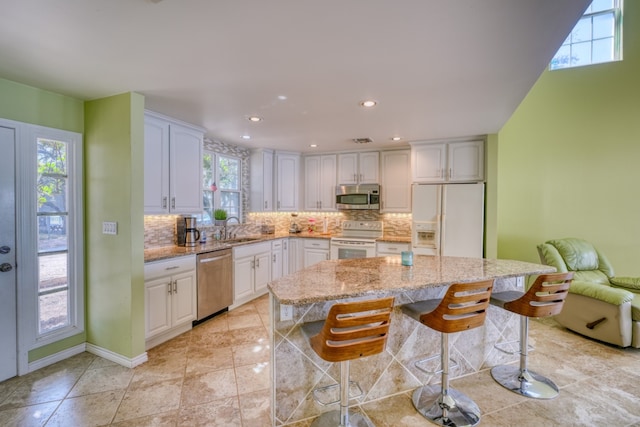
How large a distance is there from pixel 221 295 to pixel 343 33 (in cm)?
327

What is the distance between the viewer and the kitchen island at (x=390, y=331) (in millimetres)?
1817

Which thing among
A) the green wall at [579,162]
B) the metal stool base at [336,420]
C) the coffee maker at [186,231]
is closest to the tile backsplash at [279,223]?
the coffee maker at [186,231]

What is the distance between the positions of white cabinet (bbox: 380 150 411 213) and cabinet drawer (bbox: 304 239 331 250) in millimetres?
1098

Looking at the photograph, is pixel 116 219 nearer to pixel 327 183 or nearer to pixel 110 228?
pixel 110 228

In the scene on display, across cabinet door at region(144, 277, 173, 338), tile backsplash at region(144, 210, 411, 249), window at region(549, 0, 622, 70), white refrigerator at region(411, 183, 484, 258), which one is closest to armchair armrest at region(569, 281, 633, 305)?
white refrigerator at region(411, 183, 484, 258)

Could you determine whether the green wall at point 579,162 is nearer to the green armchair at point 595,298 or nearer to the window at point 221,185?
the green armchair at point 595,298

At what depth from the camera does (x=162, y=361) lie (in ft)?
8.68

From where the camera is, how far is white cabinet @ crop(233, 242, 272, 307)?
3943 millimetres

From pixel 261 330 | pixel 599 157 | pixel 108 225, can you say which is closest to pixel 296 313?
pixel 261 330

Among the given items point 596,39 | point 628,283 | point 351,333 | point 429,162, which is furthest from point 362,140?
point 596,39

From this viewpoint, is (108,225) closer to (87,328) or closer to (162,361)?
(87,328)

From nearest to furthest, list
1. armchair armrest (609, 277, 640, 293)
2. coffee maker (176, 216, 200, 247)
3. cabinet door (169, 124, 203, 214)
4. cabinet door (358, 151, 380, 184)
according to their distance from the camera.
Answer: cabinet door (169, 124, 203, 214), armchair armrest (609, 277, 640, 293), coffee maker (176, 216, 200, 247), cabinet door (358, 151, 380, 184)

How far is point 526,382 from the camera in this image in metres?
2.24

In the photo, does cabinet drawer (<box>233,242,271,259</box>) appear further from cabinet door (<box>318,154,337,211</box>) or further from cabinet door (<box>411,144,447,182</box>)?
cabinet door (<box>411,144,447,182</box>)
